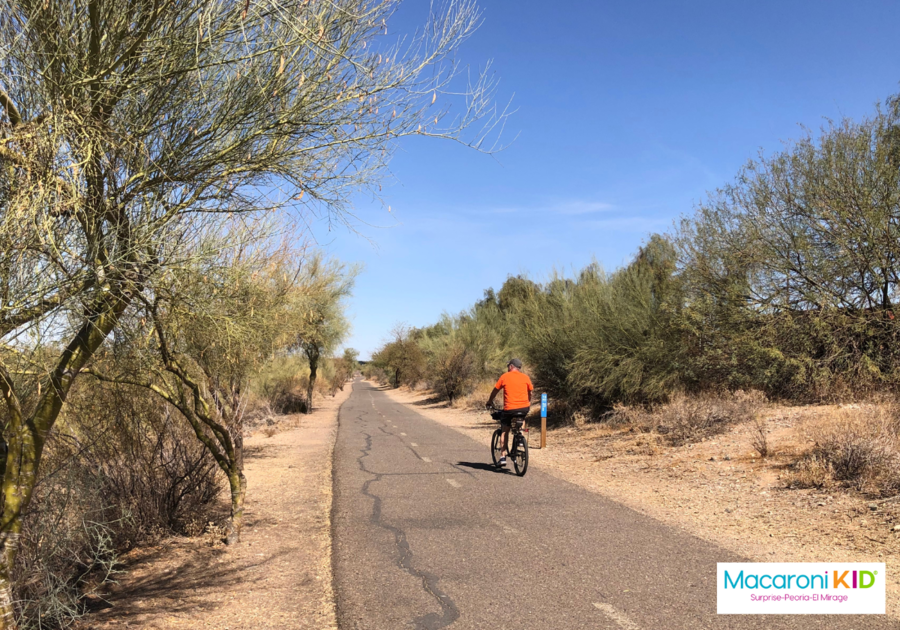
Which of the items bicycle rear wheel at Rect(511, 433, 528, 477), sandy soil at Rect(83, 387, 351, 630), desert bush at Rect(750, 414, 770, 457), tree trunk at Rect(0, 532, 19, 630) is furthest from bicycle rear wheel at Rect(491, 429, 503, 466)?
tree trunk at Rect(0, 532, 19, 630)

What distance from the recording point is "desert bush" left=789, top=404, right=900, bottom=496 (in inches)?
314

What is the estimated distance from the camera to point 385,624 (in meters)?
4.62

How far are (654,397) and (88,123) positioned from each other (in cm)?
1604

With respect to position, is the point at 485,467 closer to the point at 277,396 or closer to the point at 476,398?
the point at 476,398

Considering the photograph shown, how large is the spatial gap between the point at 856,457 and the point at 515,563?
5419 millimetres

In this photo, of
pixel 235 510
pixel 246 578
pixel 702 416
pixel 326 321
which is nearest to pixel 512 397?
pixel 702 416

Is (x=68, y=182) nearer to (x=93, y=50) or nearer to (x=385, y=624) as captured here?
(x=93, y=50)

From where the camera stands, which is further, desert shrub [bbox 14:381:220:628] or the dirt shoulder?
the dirt shoulder

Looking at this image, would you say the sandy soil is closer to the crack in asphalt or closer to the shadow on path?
the crack in asphalt

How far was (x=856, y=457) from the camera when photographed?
8375 mm

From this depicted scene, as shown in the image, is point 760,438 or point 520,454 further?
point 520,454

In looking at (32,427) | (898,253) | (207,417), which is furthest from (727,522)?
(898,253)

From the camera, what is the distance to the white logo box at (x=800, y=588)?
15.7ft

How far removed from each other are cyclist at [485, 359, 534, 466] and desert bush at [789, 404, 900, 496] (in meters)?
4.32
